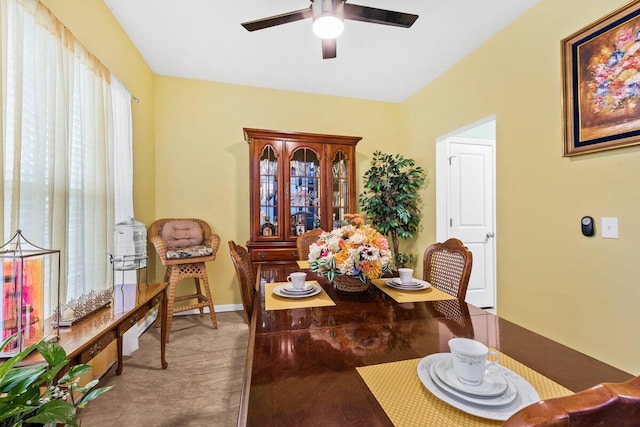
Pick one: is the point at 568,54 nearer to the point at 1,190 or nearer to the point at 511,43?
the point at 511,43

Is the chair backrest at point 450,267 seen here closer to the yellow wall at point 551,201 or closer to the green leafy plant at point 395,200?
the yellow wall at point 551,201

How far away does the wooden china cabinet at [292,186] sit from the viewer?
299cm

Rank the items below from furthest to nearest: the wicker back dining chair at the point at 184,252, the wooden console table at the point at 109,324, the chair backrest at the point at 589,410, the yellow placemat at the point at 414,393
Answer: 1. the wicker back dining chair at the point at 184,252
2. the wooden console table at the point at 109,324
3. the yellow placemat at the point at 414,393
4. the chair backrest at the point at 589,410

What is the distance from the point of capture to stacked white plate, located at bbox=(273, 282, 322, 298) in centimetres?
136

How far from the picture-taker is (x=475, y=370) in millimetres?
636

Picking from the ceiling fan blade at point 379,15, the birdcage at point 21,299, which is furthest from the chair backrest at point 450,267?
the birdcage at point 21,299

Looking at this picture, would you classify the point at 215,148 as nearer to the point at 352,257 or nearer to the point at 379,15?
the point at 379,15

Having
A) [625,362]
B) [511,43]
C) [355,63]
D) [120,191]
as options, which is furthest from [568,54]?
[120,191]

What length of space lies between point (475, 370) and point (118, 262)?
233 cm

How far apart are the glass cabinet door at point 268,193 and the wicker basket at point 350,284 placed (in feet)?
5.57

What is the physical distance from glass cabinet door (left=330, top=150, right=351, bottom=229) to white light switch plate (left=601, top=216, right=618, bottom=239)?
6.93 ft

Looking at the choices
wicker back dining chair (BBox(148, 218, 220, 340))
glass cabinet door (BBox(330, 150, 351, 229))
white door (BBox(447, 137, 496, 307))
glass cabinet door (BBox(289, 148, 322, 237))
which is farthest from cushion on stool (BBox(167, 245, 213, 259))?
white door (BBox(447, 137, 496, 307))

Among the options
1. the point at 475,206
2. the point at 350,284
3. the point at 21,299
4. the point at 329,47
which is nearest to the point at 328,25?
the point at 329,47

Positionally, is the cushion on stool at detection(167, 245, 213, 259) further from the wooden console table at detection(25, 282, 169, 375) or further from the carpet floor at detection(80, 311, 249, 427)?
the carpet floor at detection(80, 311, 249, 427)
